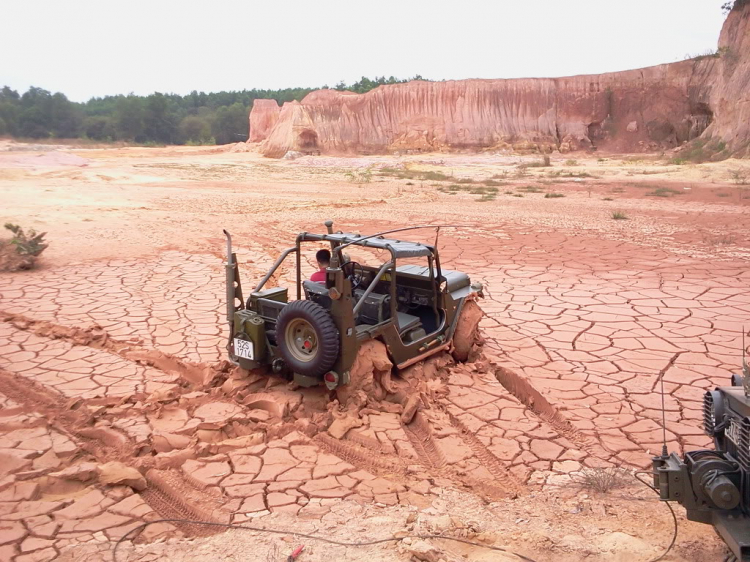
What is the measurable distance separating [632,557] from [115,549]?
106 inches

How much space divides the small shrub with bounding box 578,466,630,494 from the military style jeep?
68.6 inches

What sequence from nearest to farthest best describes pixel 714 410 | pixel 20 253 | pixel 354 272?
pixel 714 410 < pixel 354 272 < pixel 20 253

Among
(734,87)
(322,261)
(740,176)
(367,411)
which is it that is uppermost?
(734,87)

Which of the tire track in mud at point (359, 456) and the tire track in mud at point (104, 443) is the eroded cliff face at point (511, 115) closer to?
the tire track in mud at point (104, 443)

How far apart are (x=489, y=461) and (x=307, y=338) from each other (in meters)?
1.59

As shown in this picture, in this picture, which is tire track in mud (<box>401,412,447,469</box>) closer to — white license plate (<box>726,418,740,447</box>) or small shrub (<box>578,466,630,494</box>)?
small shrub (<box>578,466,630,494</box>)

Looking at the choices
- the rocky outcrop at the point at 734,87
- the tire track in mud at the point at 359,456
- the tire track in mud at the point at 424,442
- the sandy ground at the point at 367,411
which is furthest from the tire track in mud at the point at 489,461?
the rocky outcrop at the point at 734,87

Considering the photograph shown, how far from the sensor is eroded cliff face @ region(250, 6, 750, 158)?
4216 centimetres

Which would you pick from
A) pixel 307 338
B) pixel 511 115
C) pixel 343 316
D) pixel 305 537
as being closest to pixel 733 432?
pixel 305 537

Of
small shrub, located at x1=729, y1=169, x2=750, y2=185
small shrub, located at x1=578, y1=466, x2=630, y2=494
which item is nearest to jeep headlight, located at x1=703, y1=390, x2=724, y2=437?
small shrub, located at x1=578, y1=466, x2=630, y2=494

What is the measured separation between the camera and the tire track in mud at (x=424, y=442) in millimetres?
4449

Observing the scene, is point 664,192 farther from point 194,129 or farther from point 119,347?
point 194,129

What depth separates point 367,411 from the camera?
5.00m

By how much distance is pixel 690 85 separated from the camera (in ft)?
137
